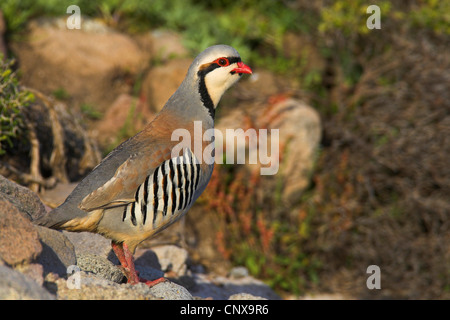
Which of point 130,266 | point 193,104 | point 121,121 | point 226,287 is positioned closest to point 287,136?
point 121,121

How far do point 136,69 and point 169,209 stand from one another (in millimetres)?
4916

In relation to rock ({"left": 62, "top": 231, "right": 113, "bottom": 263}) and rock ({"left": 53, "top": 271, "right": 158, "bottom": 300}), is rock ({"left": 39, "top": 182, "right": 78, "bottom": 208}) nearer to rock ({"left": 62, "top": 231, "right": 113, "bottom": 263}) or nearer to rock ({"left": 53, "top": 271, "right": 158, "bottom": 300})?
rock ({"left": 62, "top": 231, "right": 113, "bottom": 263})

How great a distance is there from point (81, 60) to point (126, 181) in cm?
483

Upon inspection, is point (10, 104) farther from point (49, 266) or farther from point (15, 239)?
point (15, 239)

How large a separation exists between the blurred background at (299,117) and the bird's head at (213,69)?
2369mm

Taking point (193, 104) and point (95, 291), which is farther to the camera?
point (193, 104)

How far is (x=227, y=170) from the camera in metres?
7.54

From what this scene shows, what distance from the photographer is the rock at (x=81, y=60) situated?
25.9ft

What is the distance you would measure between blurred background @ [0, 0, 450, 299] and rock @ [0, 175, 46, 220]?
209 cm

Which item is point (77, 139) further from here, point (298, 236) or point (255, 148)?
point (298, 236)

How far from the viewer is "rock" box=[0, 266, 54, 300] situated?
8.36ft

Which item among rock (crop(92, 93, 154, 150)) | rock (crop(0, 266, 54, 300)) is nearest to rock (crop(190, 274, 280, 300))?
rock (crop(92, 93, 154, 150))

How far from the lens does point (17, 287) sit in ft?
8.44
